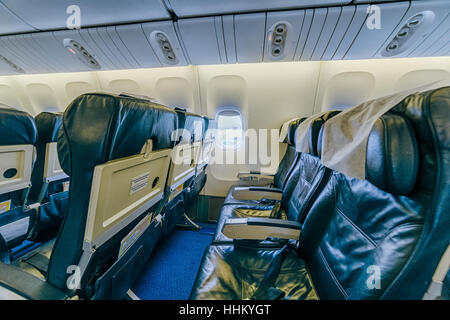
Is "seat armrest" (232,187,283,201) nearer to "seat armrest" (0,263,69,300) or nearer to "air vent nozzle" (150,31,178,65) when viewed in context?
"seat armrest" (0,263,69,300)

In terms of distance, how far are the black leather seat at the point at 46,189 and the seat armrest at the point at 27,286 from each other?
1.17 m

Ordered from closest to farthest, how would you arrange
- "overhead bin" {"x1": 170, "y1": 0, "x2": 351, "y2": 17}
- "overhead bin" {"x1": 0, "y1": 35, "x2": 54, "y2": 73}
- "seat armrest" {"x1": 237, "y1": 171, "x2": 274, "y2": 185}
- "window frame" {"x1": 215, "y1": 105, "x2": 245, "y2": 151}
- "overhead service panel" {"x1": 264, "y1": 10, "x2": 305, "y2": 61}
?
"overhead bin" {"x1": 170, "y1": 0, "x2": 351, "y2": 17} < "overhead service panel" {"x1": 264, "y1": 10, "x2": 305, "y2": 61} < "overhead bin" {"x1": 0, "y1": 35, "x2": 54, "y2": 73} < "seat armrest" {"x1": 237, "y1": 171, "x2": 274, "y2": 185} < "window frame" {"x1": 215, "y1": 105, "x2": 245, "y2": 151}

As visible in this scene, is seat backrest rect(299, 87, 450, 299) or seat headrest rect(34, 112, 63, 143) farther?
seat headrest rect(34, 112, 63, 143)

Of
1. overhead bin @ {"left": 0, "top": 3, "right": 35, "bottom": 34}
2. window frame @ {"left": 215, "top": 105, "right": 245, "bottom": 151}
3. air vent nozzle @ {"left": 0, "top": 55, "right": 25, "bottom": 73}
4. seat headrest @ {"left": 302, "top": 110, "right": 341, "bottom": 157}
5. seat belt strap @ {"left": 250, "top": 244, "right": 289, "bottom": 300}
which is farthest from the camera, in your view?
window frame @ {"left": 215, "top": 105, "right": 245, "bottom": 151}

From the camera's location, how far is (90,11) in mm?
1703

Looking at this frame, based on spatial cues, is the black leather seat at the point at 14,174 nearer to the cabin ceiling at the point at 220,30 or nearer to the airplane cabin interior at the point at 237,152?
the airplane cabin interior at the point at 237,152

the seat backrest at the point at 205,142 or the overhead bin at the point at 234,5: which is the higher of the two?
the overhead bin at the point at 234,5

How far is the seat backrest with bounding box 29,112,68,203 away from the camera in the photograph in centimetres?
156

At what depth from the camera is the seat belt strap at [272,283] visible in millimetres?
979

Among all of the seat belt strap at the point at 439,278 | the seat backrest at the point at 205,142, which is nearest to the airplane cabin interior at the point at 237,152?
the seat belt strap at the point at 439,278

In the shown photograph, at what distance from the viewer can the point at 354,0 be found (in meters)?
1.48


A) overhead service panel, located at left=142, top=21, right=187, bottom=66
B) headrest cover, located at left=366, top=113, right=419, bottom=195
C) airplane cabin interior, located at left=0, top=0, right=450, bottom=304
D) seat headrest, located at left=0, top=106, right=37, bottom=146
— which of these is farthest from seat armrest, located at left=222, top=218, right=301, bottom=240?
overhead service panel, located at left=142, top=21, right=187, bottom=66
